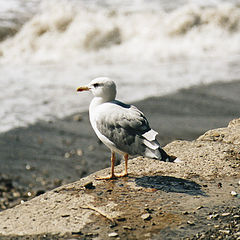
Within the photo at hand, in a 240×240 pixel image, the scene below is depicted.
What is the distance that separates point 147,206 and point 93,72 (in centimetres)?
708

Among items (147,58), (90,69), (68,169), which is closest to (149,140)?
(68,169)

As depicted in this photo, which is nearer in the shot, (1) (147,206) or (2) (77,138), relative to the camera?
(1) (147,206)

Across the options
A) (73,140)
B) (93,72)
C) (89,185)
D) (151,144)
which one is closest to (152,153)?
(151,144)

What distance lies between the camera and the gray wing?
11.8 feet

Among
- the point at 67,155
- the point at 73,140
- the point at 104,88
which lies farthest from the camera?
the point at 73,140

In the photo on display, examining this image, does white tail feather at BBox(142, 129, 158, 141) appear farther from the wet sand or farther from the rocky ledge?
the wet sand

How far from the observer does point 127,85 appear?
30.0 feet

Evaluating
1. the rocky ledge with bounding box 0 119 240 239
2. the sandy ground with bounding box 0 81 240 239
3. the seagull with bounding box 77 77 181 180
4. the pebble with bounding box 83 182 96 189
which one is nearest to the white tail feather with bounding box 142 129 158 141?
the seagull with bounding box 77 77 181 180

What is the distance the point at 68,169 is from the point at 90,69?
469 cm

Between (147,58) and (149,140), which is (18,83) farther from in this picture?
(149,140)

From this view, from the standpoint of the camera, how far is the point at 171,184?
3.68m

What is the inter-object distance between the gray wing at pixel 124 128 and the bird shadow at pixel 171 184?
26 cm

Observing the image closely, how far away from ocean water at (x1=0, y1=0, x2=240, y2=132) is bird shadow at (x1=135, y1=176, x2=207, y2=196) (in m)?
3.81

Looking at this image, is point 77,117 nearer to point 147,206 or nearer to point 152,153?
point 152,153
